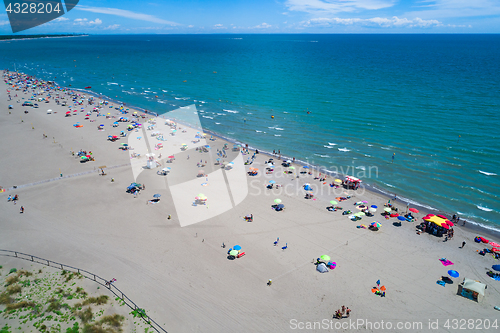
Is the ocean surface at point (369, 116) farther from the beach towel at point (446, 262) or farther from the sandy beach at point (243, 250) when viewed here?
the beach towel at point (446, 262)

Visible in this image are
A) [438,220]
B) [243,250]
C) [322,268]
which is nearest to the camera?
[322,268]

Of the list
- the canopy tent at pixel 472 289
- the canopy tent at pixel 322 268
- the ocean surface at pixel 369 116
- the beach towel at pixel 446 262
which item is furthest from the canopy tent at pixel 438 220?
the canopy tent at pixel 322 268

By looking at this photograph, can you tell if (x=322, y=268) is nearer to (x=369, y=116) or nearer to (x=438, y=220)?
(x=438, y=220)

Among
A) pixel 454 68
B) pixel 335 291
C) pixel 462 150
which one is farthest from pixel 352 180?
pixel 454 68

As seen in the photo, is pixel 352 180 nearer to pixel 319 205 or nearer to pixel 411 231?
pixel 319 205

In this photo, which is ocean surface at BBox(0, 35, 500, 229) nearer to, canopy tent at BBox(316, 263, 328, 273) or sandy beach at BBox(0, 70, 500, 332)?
sandy beach at BBox(0, 70, 500, 332)

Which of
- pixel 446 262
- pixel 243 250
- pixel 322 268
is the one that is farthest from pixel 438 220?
pixel 243 250
